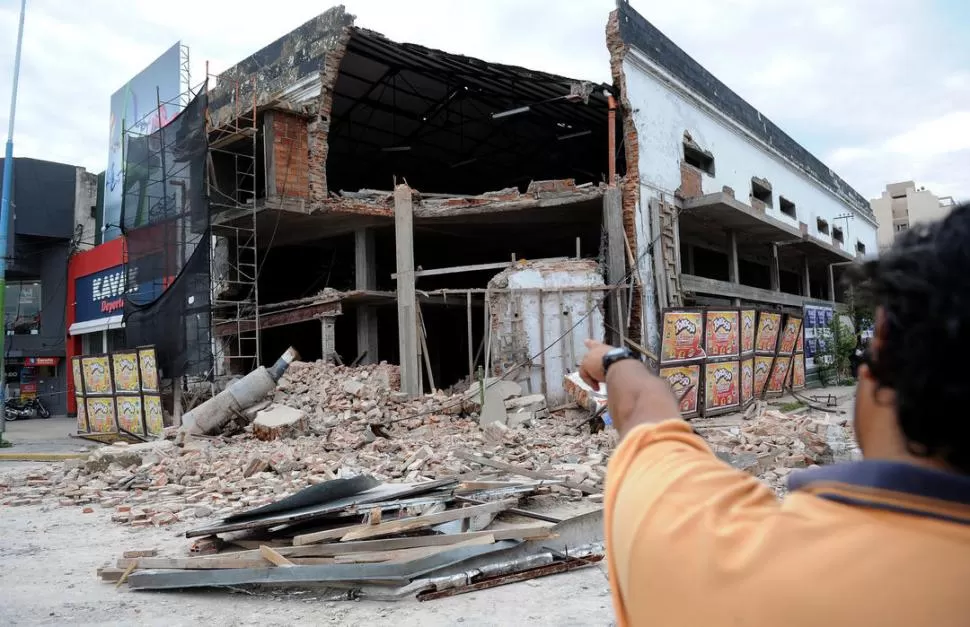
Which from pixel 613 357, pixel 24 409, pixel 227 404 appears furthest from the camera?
pixel 24 409

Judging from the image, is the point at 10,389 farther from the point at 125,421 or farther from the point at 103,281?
the point at 125,421

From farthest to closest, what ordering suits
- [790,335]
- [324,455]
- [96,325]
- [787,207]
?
[96,325] → [787,207] → [790,335] → [324,455]

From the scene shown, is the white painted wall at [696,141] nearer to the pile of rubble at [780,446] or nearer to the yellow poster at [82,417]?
the pile of rubble at [780,446]

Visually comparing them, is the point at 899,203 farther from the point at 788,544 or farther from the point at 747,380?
the point at 788,544

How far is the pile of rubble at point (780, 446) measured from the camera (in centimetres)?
696

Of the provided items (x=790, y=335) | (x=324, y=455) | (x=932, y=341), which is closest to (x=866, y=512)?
(x=932, y=341)

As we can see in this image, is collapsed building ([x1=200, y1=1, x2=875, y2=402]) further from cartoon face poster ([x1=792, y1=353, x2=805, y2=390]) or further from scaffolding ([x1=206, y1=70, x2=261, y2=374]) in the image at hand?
cartoon face poster ([x1=792, y1=353, x2=805, y2=390])

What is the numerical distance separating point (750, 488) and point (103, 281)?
28351 mm

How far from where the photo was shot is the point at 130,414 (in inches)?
565

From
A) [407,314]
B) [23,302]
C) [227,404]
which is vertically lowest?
[227,404]

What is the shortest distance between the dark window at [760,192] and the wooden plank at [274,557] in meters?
19.0

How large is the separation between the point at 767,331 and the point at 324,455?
1032 centimetres

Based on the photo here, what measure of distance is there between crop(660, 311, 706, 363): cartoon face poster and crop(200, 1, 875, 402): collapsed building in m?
1.38

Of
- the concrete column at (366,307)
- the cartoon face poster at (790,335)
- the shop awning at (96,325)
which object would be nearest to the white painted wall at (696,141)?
the cartoon face poster at (790,335)
